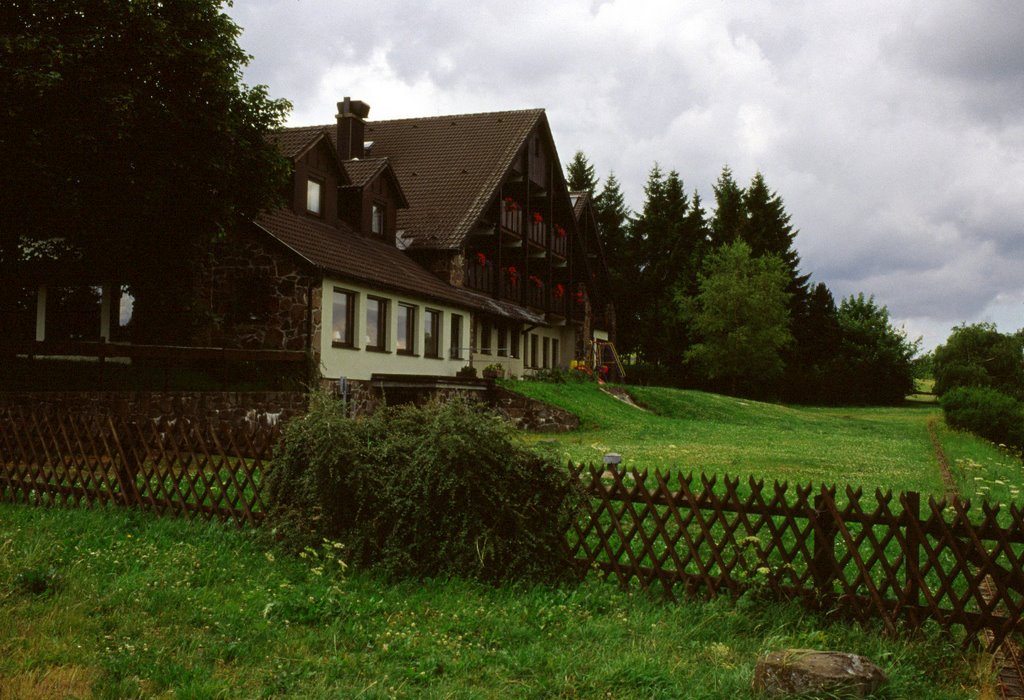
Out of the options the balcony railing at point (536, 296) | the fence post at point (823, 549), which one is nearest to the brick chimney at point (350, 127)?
the balcony railing at point (536, 296)

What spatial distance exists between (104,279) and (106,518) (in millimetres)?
14907

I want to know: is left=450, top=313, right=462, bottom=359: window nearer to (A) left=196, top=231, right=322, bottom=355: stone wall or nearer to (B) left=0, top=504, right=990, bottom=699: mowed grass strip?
(A) left=196, top=231, right=322, bottom=355: stone wall

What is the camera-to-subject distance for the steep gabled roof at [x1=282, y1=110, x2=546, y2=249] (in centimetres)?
3422

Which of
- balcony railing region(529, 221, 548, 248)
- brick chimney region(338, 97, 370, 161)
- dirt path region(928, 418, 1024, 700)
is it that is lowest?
dirt path region(928, 418, 1024, 700)

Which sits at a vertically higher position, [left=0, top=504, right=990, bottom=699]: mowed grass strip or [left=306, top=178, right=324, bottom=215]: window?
[left=306, top=178, right=324, bottom=215]: window

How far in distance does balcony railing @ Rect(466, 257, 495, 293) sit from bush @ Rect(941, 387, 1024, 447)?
710 inches

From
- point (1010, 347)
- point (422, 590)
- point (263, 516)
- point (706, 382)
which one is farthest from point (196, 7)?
point (1010, 347)

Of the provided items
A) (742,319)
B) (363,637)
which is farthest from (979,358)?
(363,637)

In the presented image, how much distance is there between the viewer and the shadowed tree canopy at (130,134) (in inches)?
643

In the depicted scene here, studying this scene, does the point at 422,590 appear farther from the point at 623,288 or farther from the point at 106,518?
the point at 623,288

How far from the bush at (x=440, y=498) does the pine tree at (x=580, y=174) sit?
213 ft

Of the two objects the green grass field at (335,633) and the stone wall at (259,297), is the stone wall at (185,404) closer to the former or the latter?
the stone wall at (259,297)

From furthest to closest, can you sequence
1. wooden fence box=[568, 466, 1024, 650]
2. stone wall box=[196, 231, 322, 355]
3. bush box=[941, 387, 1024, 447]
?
bush box=[941, 387, 1024, 447] < stone wall box=[196, 231, 322, 355] < wooden fence box=[568, 466, 1024, 650]

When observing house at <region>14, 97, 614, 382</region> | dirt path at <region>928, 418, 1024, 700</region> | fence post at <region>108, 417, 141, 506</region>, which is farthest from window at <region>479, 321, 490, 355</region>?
dirt path at <region>928, 418, 1024, 700</region>
